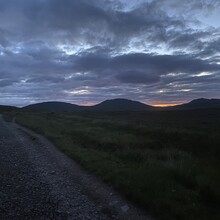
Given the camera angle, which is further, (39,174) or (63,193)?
(39,174)

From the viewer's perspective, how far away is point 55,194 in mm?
8953

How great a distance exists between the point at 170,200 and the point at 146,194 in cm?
85

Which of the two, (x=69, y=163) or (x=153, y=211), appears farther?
(x=69, y=163)

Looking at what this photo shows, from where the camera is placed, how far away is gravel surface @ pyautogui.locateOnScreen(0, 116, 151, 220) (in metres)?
7.41

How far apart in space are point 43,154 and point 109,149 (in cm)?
447

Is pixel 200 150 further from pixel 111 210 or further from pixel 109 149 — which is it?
pixel 111 210

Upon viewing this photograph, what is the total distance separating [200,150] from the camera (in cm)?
1764

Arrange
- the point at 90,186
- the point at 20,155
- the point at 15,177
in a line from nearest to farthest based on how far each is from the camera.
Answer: the point at 90,186, the point at 15,177, the point at 20,155

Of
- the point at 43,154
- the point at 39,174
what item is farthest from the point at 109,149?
the point at 39,174

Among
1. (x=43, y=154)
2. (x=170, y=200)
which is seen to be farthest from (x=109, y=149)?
(x=170, y=200)

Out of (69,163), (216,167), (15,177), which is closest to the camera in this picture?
(15,177)

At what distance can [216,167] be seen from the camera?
12055 mm

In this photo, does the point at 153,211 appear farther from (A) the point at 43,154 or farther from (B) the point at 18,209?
(A) the point at 43,154

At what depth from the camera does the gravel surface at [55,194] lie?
7.41m
